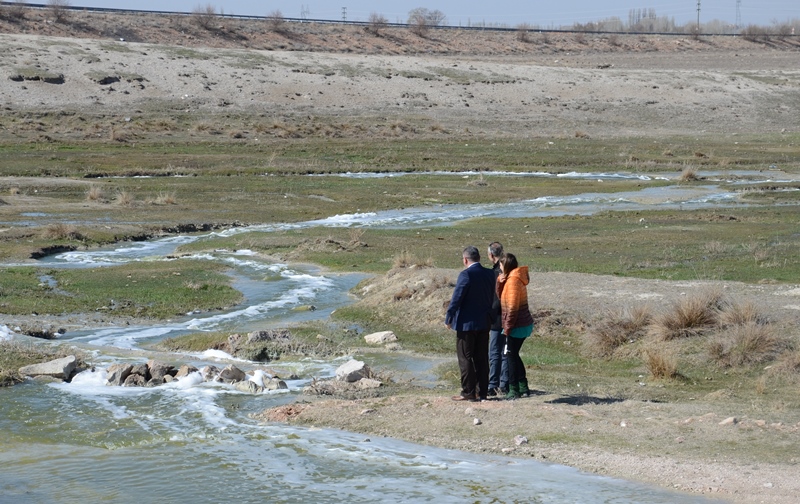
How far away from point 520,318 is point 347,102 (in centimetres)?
6207

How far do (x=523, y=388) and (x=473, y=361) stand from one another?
941mm

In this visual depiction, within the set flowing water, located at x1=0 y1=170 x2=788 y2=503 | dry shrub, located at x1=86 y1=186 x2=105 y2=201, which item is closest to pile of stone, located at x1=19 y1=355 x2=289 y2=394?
flowing water, located at x1=0 y1=170 x2=788 y2=503

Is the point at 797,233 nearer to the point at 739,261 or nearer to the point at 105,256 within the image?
the point at 739,261

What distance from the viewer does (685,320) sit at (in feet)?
54.1

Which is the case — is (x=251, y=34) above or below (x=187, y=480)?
above

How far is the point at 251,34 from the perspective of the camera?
95625 millimetres

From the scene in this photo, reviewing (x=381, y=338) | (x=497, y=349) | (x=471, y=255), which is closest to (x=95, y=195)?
(x=381, y=338)

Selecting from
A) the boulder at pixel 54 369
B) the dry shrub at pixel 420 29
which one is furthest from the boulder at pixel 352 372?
the dry shrub at pixel 420 29

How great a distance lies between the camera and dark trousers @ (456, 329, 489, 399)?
1262 centimetres

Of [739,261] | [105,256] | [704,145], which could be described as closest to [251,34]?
[704,145]

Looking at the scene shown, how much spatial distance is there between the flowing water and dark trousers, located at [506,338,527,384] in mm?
1734

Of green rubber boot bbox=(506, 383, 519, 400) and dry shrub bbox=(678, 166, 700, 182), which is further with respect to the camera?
dry shrub bbox=(678, 166, 700, 182)

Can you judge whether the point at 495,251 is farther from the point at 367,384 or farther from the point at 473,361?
the point at 367,384

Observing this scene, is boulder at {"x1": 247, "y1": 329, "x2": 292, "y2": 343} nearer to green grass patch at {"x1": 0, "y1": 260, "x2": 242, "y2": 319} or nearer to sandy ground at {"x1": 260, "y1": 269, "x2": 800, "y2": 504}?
sandy ground at {"x1": 260, "y1": 269, "x2": 800, "y2": 504}
